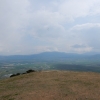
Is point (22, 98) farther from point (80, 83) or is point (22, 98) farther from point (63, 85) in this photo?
point (80, 83)

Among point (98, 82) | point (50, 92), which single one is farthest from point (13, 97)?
point (98, 82)

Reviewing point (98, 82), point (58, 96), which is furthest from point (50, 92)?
point (98, 82)

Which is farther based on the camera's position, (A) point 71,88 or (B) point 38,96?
(A) point 71,88

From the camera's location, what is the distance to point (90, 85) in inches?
926

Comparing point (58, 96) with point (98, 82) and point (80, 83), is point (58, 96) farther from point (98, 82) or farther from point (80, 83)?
point (98, 82)

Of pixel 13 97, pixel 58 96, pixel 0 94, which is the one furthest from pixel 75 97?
pixel 0 94

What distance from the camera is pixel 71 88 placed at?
22125mm

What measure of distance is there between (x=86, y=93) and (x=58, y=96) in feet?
10.6

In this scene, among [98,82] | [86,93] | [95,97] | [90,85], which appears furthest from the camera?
[98,82]

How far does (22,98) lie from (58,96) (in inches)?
148

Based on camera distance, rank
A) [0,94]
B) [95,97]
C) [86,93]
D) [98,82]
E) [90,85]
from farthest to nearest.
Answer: [98,82]
[90,85]
[0,94]
[86,93]
[95,97]

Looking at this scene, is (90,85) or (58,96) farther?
(90,85)

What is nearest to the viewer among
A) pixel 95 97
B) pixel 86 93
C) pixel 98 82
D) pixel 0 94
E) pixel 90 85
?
pixel 95 97

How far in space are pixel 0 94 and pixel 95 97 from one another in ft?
36.5
